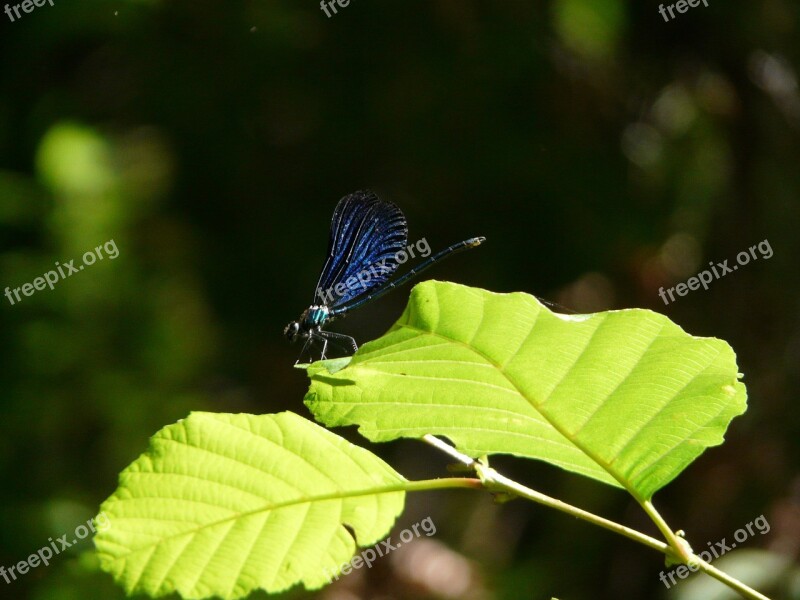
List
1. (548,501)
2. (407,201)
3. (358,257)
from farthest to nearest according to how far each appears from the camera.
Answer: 1. (407,201)
2. (358,257)
3. (548,501)

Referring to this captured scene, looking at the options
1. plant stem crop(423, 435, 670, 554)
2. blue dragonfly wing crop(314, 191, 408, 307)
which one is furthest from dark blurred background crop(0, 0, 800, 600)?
plant stem crop(423, 435, 670, 554)

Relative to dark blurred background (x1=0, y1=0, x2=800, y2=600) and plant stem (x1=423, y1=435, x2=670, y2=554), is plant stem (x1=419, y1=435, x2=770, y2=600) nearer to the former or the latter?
plant stem (x1=423, y1=435, x2=670, y2=554)

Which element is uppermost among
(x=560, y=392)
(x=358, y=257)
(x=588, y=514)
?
(x=358, y=257)

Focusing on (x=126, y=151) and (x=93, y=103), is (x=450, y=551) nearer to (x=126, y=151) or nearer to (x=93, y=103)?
(x=126, y=151)

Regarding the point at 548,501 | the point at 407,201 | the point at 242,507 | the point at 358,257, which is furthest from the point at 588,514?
the point at 407,201

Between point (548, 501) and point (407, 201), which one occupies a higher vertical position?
point (407, 201)

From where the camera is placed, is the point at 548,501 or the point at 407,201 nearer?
the point at 548,501

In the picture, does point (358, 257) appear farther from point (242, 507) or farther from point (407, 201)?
point (407, 201)

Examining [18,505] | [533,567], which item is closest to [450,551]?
[533,567]

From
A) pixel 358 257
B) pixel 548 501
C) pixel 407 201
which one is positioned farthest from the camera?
pixel 407 201
